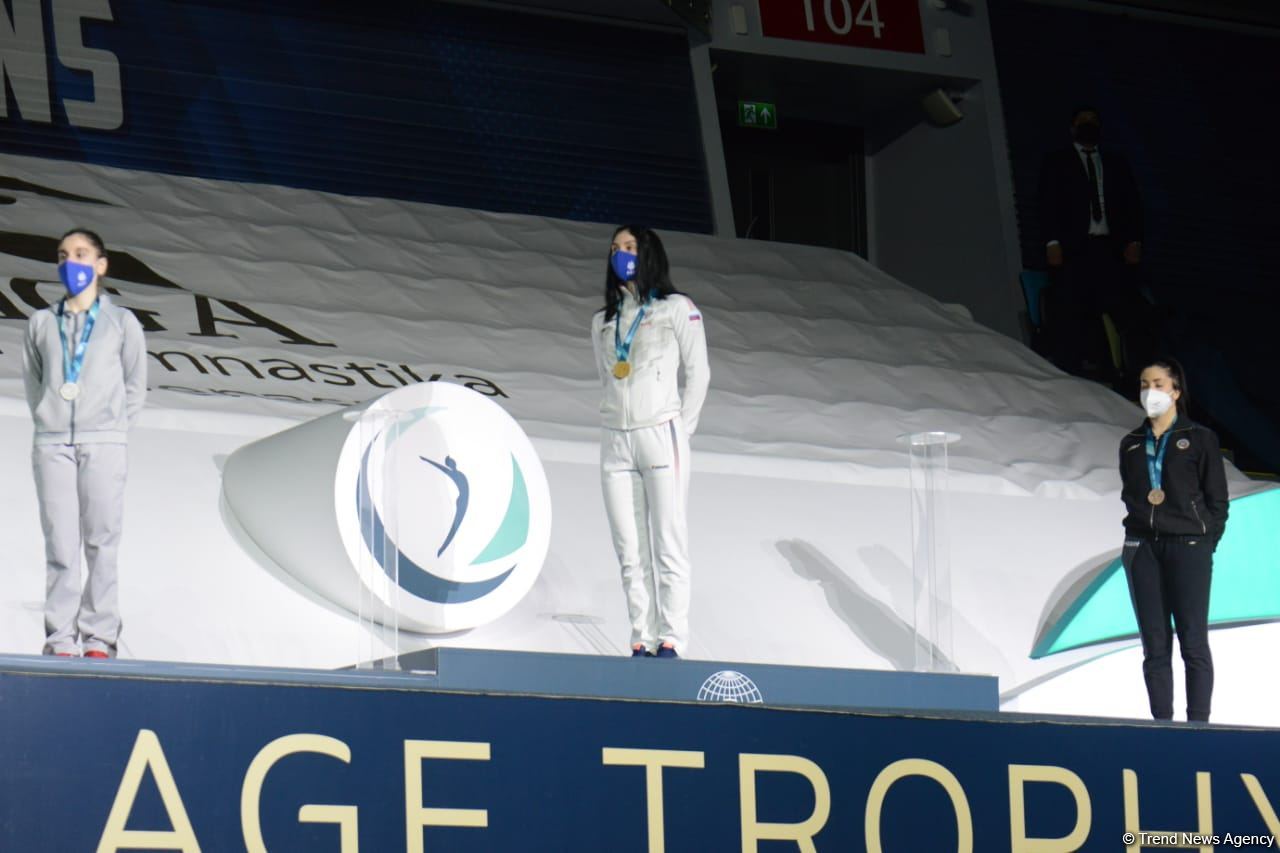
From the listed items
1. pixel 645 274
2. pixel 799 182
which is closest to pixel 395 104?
pixel 799 182

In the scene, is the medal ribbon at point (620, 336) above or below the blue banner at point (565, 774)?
above

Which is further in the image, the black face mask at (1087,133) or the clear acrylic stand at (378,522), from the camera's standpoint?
the black face mask at (1087,133)

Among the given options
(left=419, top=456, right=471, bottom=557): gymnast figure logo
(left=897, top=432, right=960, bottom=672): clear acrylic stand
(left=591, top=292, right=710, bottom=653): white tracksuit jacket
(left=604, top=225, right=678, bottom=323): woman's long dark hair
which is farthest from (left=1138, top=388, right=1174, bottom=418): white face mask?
(left=419, top=456, right=471, bottom=557): gymnast figure logo

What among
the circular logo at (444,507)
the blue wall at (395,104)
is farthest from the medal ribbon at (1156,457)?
the blue wall at (395,104)

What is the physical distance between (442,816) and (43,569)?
6.31 feet

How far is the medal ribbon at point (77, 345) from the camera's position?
463cm

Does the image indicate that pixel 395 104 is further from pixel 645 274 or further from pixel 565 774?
pixel 565 774

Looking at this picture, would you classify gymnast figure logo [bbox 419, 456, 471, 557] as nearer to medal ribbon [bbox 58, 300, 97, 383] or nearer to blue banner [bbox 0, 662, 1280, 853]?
medal ribbon [bbox 58, 300, 97, 383]

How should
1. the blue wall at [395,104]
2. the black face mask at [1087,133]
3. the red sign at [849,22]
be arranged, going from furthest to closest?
the red sign at [849,22] < the blue wall at [395,104] < the black face mask at [1087,133]

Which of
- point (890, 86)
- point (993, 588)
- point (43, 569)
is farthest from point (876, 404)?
point (43, 569)

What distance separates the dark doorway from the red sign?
790 millimetres

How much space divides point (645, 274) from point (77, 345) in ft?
5.11

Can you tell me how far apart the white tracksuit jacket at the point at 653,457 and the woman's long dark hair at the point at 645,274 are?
0.03 meters

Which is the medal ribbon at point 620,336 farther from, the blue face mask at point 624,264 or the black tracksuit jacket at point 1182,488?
the black tracksuit jacket at point 1182,488
